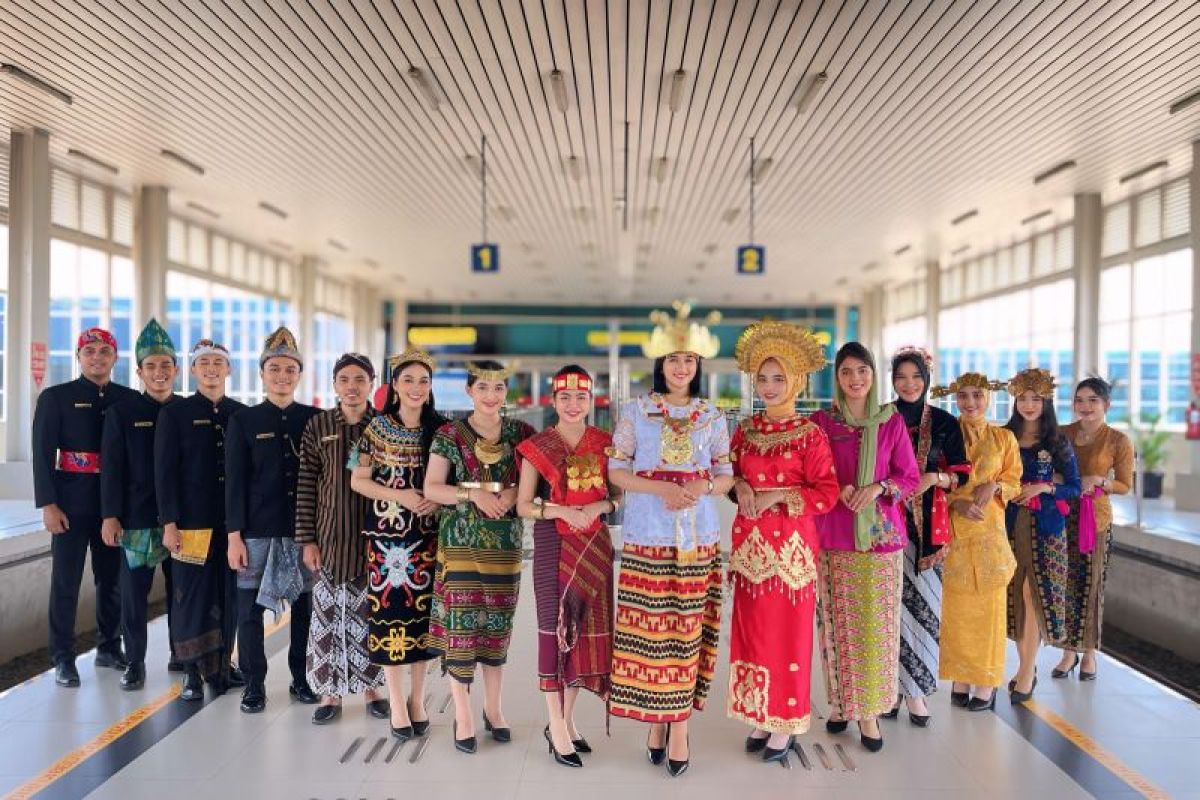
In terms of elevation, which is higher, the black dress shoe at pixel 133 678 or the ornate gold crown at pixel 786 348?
the ornate gold crown at pixel 786 348

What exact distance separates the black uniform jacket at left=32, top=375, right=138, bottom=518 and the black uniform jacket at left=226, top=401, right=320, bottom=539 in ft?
3.25

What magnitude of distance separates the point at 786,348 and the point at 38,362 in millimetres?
9007

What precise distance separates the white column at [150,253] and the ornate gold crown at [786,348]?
11.0 meters

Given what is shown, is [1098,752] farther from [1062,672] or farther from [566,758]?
[566,758]

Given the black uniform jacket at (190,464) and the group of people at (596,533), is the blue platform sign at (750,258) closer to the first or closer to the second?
the group of people at (596,533)

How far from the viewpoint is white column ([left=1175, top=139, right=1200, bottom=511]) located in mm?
8719

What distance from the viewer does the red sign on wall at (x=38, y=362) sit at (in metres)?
8.82

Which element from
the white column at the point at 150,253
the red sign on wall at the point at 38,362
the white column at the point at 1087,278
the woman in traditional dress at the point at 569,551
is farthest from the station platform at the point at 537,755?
the white column at the point at 150,253

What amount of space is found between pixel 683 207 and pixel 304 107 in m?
6.03

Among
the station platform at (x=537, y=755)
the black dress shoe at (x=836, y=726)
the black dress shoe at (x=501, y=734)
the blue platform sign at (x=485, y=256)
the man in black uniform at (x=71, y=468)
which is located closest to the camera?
the station platform at (x=537, y=755)

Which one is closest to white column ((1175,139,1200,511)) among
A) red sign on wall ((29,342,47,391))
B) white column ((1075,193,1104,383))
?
white column ((1075,193,1104,383))

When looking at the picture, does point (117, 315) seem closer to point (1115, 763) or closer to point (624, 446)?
point (624, 446)

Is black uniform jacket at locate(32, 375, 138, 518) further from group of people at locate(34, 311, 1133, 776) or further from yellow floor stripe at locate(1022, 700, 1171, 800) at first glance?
yellow floor stripe at locate(1022, 700, 1171, 800)

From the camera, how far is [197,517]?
378 centimetres
